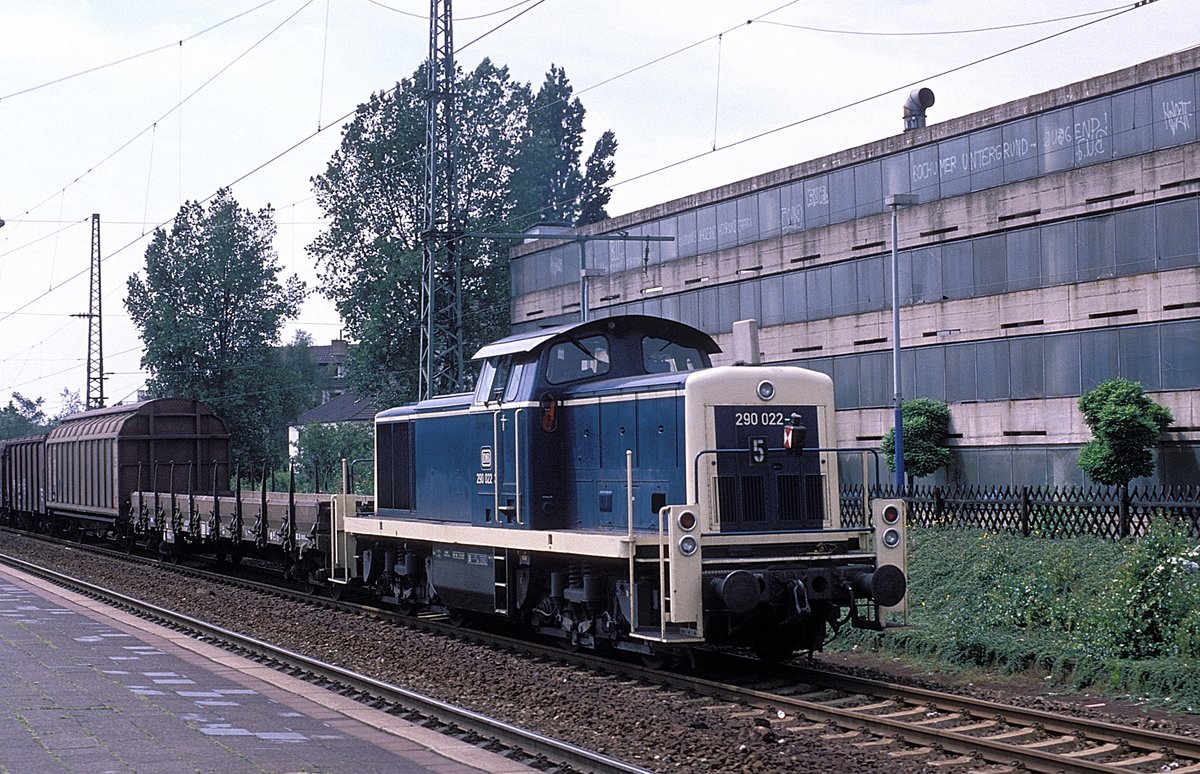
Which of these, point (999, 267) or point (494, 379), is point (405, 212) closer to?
point (999, 267)

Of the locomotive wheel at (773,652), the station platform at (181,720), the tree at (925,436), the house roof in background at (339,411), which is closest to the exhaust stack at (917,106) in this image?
the tree at (925,436)

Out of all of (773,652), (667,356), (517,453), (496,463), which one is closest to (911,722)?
(773,652)

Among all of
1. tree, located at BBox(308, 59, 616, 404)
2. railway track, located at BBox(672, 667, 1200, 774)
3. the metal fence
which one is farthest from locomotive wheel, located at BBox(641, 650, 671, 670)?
tree, located at BBox(308, 59, 616, 404)

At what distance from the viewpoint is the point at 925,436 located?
35312 mm

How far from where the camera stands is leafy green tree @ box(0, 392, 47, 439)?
127 metres

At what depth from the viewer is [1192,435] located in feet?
96.6

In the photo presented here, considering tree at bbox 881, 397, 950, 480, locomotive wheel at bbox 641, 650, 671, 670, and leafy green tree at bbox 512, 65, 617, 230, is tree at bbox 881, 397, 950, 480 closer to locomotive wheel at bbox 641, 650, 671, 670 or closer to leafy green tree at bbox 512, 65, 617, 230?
locomotive wheel at bbox 641, 650, 671, 670

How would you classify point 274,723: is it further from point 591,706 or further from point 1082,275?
point 1082,275

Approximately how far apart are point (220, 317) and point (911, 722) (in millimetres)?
60472

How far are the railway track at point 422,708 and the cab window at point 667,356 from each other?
4316mm

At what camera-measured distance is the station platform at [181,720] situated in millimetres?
8320

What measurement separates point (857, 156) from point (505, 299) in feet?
73.6

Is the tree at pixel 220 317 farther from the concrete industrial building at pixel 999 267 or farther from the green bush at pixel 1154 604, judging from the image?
the green bush at pixel 1154 604

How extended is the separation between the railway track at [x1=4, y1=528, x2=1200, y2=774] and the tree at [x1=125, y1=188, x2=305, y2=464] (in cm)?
5347
